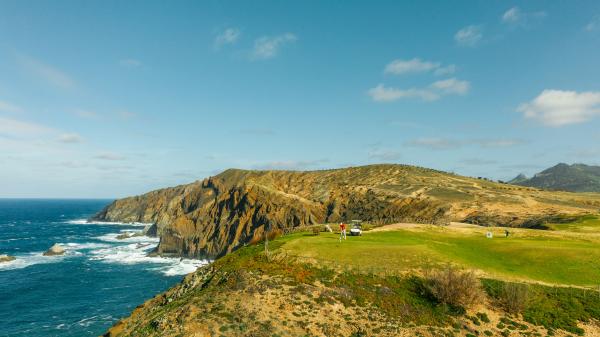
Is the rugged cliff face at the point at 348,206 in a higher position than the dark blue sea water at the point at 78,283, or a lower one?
higher

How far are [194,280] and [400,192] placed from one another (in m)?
87.3

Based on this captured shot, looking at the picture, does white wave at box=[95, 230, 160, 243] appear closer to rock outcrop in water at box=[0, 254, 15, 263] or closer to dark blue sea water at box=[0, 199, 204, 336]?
dark blue sea water at box=[0, 199, 204, 336]

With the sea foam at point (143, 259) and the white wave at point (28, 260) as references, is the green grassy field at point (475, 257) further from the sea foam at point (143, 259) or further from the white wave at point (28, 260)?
the white wave at point (28, 260)

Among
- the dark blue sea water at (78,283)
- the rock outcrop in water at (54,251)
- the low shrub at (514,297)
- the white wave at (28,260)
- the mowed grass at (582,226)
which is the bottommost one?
the dark blue sea water at (78,283)

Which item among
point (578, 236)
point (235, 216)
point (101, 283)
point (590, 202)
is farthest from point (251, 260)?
point (590, 202)

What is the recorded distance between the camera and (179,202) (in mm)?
151125

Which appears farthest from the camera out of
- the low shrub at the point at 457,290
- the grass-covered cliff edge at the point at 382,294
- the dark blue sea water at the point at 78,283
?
the dark blue sea water at the point at 78,283

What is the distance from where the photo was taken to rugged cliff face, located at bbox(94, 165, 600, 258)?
295 ft

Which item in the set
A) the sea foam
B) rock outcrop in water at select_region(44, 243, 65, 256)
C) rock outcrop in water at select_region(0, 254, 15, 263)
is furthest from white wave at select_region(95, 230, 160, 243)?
rock outcrop in water at select_region(0, 254, 15, 263)

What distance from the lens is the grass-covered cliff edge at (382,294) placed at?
79.4 feet

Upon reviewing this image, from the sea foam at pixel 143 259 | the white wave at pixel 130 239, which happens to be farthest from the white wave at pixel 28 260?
the white wave at pixel 130 239

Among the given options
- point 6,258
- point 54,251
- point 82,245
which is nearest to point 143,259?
point 54,251

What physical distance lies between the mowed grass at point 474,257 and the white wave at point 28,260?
8175cm

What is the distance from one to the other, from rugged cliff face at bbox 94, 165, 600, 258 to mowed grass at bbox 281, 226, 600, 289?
43.9 m
